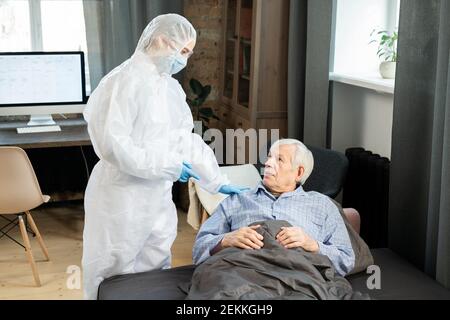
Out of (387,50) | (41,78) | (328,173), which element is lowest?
(328,173)

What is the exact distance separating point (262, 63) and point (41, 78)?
54.3 inches

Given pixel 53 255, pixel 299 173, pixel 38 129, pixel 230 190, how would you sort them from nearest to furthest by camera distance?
pixel 299 173
pixel 230 190
pixel 53 255
pixel 38 129

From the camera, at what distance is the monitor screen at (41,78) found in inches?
161

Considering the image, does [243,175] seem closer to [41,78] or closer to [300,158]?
[300,158]

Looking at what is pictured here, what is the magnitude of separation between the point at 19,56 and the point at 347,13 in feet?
6.47

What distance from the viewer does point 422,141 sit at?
2.70m

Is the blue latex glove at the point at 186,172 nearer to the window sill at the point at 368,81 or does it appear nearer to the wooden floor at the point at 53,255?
the wooden floor at the point at 53,255

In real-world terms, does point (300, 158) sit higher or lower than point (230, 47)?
lower

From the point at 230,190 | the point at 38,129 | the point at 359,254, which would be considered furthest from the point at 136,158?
the point at 38,129

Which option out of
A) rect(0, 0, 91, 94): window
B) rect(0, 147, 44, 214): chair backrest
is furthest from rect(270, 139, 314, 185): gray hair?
rect(0, 0, 91, 94): window

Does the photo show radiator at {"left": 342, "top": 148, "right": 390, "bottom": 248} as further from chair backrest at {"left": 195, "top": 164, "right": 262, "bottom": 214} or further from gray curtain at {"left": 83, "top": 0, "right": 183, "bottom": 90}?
gray curtain at {"left": 83, "top": 0, "right": 183, "bottom": 90}

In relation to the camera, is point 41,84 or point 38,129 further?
point 41,84

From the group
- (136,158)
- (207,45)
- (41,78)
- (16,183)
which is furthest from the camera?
(207,45)
